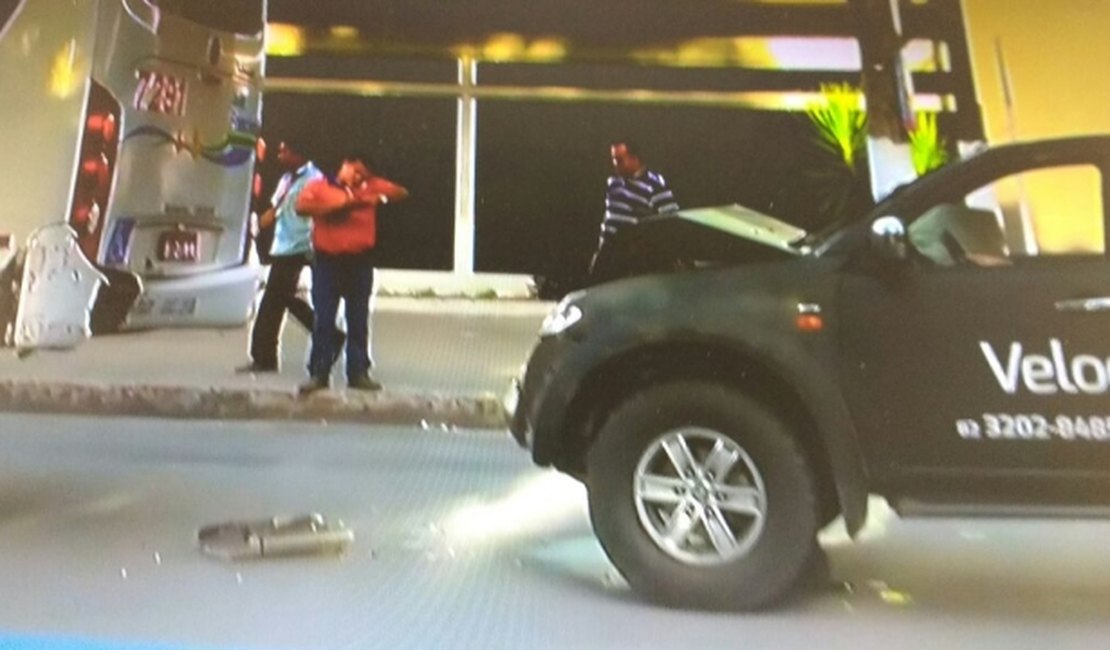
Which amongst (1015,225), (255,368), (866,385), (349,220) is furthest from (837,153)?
(255,368)

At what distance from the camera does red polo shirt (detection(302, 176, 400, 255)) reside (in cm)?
261

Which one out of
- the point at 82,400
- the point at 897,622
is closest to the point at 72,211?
the point at 82,400

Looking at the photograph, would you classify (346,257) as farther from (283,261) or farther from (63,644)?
(63,644)

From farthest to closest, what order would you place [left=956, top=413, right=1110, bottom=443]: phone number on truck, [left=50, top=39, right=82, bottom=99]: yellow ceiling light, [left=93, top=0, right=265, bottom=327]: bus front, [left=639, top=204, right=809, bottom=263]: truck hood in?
[left=50, top=39, right=82, bottom=99]: yellow ceiling light, [left=93, top=0, right=265, bottom=327]: bus front, [left=639, top=204, right=809, bottom=263]: truck hood, [left=956, top=413, right=1110, bottom=443]: phone number on truck

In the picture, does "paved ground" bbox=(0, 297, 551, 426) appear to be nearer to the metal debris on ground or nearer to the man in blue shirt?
the man in blue shirt

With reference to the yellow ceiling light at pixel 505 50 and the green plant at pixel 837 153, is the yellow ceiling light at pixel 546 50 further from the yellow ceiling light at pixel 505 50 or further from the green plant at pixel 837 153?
the green plant at pixel 837 153

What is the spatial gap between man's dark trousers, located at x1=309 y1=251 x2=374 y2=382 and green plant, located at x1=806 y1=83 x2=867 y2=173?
97 cm

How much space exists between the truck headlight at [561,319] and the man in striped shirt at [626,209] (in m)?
Answer: 0.08

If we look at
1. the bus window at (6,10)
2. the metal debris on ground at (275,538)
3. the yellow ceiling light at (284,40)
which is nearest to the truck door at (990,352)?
the metal debris on ground at (275,538)

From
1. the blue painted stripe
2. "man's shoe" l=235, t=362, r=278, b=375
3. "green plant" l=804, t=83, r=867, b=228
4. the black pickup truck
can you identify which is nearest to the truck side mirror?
the black pickup truck

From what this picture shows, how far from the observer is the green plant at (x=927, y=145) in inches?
96.6

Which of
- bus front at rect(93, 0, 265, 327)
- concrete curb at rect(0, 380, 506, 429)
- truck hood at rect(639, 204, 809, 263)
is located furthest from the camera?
bus front at rect(93, 0, 265, 327)

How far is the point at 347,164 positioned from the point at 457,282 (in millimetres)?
351

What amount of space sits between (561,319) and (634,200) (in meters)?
0.31
